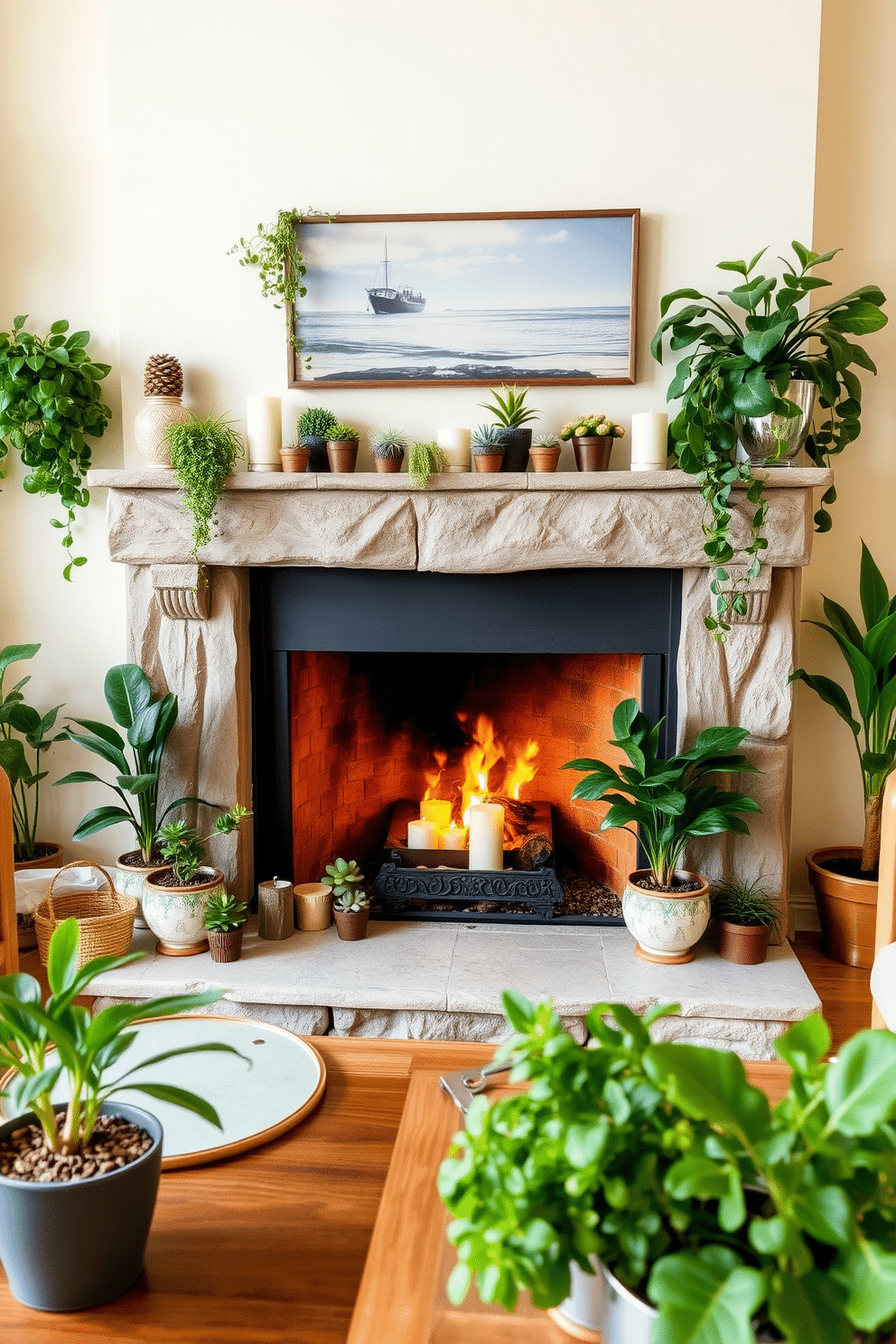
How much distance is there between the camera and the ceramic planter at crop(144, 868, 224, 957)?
99.3 inches

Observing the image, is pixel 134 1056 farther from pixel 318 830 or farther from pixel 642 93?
pixel 642 93

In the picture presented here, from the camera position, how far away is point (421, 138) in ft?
8.43

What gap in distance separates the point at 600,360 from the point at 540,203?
1.41ft

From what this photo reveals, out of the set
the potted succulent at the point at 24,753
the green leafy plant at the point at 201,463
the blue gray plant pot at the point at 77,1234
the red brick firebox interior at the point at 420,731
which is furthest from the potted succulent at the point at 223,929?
the blue gray plant pot at the point at 77,1234

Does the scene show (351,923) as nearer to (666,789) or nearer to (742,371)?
(666,789)

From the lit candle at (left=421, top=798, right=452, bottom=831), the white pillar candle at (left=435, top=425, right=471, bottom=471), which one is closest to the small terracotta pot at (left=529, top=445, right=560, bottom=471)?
the white pillar candle at (left=435, top=425, right=471, bottom=471)

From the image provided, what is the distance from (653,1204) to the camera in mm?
659

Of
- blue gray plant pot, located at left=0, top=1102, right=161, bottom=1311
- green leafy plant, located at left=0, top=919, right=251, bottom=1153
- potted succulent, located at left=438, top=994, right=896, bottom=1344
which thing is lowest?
blue gray plant pot, located at left=0, top=1102, right=161, bottom=1311

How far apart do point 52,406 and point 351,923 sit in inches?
62.6

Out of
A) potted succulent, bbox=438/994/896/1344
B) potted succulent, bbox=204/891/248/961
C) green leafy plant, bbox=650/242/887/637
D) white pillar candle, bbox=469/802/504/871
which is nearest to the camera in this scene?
potted succulent, bbox=438/994/896/1344

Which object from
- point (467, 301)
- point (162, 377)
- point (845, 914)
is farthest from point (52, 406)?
point (845, 914)

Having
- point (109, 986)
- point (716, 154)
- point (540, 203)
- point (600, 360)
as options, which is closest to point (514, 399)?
point (600, 360)

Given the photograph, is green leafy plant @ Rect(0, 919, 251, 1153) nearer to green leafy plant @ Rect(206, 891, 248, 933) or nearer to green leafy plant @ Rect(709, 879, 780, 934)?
green leafy plant @ Rect(206, 891, 248, 933)

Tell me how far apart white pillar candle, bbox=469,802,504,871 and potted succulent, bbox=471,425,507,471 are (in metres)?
0.96
